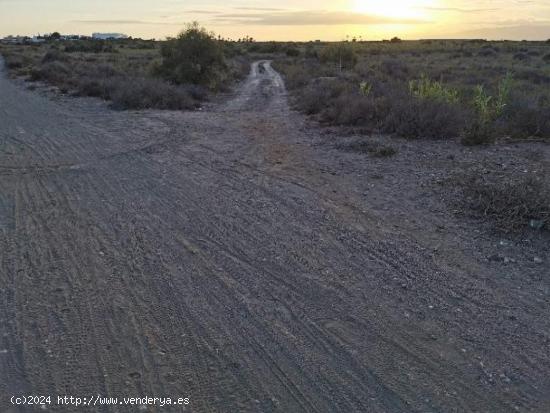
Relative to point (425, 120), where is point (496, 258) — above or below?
below

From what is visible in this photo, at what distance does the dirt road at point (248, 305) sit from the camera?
3971 millimetres

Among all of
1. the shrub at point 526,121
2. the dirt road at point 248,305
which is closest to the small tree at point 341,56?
the shrub at point 526,121

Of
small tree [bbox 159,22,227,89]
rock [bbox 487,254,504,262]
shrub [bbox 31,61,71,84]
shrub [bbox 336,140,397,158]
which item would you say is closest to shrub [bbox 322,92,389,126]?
shrub [bbox 336,140,397,158]

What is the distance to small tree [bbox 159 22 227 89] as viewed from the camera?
24875mm

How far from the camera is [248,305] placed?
5.07 meters

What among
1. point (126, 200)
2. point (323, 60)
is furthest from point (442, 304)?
point (323, 60)

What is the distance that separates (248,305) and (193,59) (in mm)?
21838

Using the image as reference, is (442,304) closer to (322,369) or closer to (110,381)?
(322,369)

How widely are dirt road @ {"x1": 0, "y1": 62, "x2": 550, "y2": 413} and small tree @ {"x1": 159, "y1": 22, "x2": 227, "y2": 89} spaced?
16532 millimetres

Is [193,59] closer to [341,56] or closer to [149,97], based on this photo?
[149,97]

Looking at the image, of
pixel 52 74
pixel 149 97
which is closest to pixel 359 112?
pixel 149 97

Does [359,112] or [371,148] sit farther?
[359,112]

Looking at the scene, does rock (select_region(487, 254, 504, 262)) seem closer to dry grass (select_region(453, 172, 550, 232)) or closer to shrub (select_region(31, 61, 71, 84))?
dry grass (select_region(453, 172, 550, 232))

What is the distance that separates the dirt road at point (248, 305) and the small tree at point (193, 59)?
1653 cm
